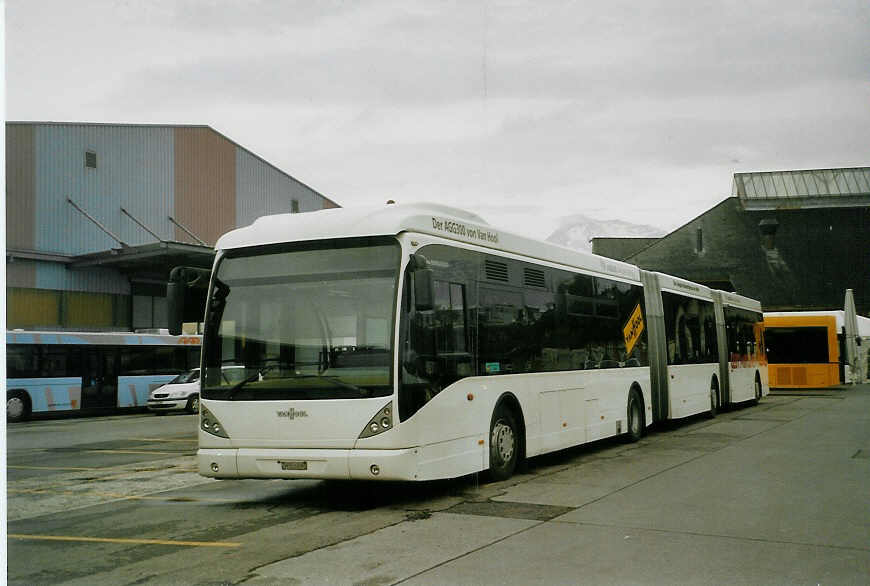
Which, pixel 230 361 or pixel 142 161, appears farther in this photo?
pixel 142 161

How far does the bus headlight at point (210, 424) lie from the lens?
30.5 feet

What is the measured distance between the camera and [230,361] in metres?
9.37

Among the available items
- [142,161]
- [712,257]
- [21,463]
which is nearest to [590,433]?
[21,463]

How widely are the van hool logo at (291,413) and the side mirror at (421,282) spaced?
1.51 metres

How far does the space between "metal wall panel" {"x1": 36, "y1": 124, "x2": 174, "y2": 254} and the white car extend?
7.58m

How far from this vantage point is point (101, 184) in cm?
3522

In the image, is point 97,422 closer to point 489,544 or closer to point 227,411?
point 227,411

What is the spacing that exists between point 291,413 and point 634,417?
854cm

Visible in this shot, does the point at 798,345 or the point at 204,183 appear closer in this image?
the point at 798,345

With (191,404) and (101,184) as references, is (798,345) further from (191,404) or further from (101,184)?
(101,184)

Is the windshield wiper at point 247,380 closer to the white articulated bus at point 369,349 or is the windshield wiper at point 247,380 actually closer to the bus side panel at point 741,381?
the white articulated bus at point 369,349

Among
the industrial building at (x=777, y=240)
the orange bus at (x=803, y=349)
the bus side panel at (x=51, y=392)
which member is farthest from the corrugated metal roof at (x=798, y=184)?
the bus side panel at (x=51, y=392)

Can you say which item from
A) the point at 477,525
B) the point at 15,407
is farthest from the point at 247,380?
the point at 15,407

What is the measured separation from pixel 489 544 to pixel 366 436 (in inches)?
77.2
